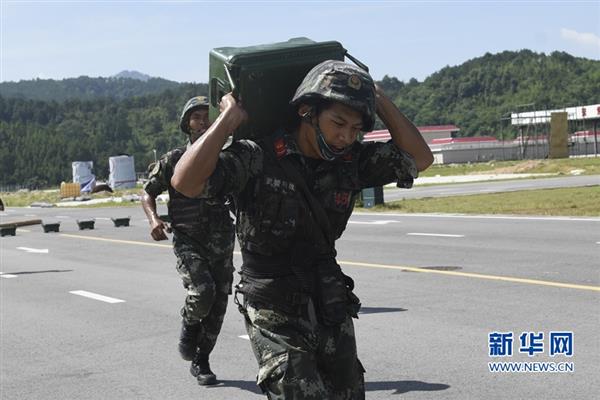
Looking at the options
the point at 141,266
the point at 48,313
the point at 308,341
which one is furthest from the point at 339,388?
the point at 141,266

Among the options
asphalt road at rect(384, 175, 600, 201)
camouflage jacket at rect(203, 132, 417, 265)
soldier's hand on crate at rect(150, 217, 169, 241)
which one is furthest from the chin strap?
asphalt road at rect(384, 175, 600, 201)

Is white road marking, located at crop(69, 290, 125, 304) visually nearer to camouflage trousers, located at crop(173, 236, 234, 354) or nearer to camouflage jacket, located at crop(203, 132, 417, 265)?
camouflage trousers, located at crop(173, 236, 234, 354)

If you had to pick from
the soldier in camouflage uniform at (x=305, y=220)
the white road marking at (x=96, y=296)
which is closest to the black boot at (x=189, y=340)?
the soldier in camouflage uniform at (x=305, y=220)

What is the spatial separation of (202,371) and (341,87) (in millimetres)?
3889

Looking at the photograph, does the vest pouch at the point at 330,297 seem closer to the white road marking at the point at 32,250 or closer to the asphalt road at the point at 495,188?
the white road marking at the point at 32,250

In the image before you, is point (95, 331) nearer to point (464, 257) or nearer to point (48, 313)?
point (48, 313)

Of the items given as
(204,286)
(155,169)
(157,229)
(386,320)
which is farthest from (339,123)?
(386,320)

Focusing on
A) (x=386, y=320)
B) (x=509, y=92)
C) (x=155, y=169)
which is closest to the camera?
(x=155, y=169)

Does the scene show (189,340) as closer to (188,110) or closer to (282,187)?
(188,110)

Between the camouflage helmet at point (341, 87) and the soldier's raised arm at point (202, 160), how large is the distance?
36 centimetres

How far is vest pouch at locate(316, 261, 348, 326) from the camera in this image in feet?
12.5

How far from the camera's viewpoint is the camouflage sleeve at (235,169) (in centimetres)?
359

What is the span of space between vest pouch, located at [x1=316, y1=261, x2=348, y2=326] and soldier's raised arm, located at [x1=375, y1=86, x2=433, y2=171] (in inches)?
23.7

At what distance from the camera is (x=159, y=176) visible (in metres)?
6.56
